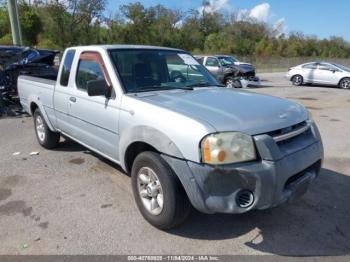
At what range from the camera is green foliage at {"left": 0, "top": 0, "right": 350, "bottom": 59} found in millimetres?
44344

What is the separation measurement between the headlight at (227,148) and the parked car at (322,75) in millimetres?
18306

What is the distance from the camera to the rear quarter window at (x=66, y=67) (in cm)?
525

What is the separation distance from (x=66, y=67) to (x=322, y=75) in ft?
58.4

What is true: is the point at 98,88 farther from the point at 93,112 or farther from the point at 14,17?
the point at 14,17

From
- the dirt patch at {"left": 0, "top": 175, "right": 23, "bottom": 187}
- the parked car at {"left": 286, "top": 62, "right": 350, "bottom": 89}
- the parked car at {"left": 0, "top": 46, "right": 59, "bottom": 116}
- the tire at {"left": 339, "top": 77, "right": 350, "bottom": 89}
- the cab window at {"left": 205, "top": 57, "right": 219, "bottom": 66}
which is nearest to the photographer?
the dirt patch at {"left": 0, "top": 175, "right": 23, "bottom": 187}

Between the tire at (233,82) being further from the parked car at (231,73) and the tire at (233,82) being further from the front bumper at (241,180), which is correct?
the front bumper at (241,180)

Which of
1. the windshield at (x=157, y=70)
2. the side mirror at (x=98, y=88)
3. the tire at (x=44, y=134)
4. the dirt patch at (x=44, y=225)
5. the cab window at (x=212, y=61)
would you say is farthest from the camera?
the cab window at (x=212, y=61)

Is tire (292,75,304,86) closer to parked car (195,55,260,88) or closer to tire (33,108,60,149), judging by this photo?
parked car (195,55,260,88)

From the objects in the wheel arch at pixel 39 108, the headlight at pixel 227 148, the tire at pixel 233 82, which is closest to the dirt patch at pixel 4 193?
the wheel arch at pixel 39 108

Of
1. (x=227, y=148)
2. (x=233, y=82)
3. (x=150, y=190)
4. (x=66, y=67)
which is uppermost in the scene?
(x=66, y=67)

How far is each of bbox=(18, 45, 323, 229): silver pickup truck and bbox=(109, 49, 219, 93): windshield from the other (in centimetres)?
1

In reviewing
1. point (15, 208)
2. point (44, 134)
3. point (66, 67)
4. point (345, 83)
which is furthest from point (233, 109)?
point (345, 83)

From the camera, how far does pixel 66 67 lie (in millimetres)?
5352

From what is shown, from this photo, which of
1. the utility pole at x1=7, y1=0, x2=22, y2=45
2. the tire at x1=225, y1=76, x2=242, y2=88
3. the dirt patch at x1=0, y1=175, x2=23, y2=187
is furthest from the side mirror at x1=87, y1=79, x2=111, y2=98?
the tire at x1=225, y1=76, x2=242, y2=88
